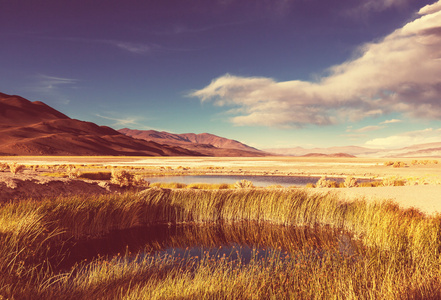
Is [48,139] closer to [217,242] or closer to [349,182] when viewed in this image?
[349,182]

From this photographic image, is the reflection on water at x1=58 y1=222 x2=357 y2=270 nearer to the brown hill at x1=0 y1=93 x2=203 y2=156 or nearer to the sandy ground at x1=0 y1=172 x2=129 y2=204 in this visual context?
the sandy ground at x1=0 y1=172 x2=129 y2=204

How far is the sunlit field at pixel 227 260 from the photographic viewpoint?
5.00 meters

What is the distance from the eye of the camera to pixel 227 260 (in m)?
7.92

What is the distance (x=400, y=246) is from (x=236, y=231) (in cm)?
574

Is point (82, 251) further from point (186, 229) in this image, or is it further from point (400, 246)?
point (400, 246)

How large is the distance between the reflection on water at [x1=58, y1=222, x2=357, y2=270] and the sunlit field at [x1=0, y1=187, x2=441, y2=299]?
6.4 inches

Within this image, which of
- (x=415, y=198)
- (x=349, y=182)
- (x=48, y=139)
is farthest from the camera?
(x=48, y=139)

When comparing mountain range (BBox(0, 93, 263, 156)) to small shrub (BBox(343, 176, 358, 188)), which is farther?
mountain range (BBox(0, 93, 263, 156))

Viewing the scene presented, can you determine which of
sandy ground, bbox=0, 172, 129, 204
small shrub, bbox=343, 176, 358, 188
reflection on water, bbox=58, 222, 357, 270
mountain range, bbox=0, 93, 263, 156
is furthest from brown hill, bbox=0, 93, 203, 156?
reflection on water, bbox=58, 222, 357, 270

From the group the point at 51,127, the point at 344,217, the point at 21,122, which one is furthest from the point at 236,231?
the point at 21,122

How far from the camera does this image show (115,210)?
1117cm

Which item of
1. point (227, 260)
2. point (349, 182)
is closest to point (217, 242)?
point (227, 260)

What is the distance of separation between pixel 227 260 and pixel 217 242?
77.4 inches

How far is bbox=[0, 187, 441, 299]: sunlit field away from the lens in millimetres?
4996
